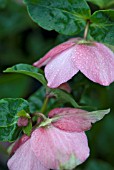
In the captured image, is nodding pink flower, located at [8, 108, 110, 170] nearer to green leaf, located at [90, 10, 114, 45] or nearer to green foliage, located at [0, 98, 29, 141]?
green foliage, located at [0, 98, 29, 141]

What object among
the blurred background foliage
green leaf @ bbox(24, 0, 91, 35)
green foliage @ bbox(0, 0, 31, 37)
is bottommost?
the blurred background foliage

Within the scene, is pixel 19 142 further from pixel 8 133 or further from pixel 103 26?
pixel 103 26

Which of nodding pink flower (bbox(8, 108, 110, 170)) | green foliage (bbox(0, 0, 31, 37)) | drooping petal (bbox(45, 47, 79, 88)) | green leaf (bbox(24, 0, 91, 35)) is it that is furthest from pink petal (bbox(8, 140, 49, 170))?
green foliage (bbox(0, 0, 31, 37))

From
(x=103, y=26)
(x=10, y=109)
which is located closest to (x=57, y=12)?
(x=103, y=26)

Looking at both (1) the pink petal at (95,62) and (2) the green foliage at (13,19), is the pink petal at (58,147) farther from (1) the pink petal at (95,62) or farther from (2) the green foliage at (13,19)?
(2) the green foliage at (13,19)

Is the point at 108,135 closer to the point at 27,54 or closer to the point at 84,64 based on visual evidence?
the point at 27,54

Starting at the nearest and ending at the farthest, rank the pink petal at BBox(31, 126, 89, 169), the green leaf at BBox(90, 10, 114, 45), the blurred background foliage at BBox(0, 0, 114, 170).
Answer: the pink petal at BBox(31, 126, 89, 169) < the green leaf at BBox(90, 10, 114, 45) < the blurred background foliage at BBox(0, 0, 114, 170)

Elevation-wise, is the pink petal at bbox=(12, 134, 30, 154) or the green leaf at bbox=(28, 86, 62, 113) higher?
→ the pink petal at bbox=(12, 134, 30, 154)

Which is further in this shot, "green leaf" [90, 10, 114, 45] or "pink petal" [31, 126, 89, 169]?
"green leaf" [90, 10, 114, 45]

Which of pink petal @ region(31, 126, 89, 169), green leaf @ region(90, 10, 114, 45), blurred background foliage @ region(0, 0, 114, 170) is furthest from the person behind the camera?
blurred background foliage @ region(0, 0, 114, 170)
